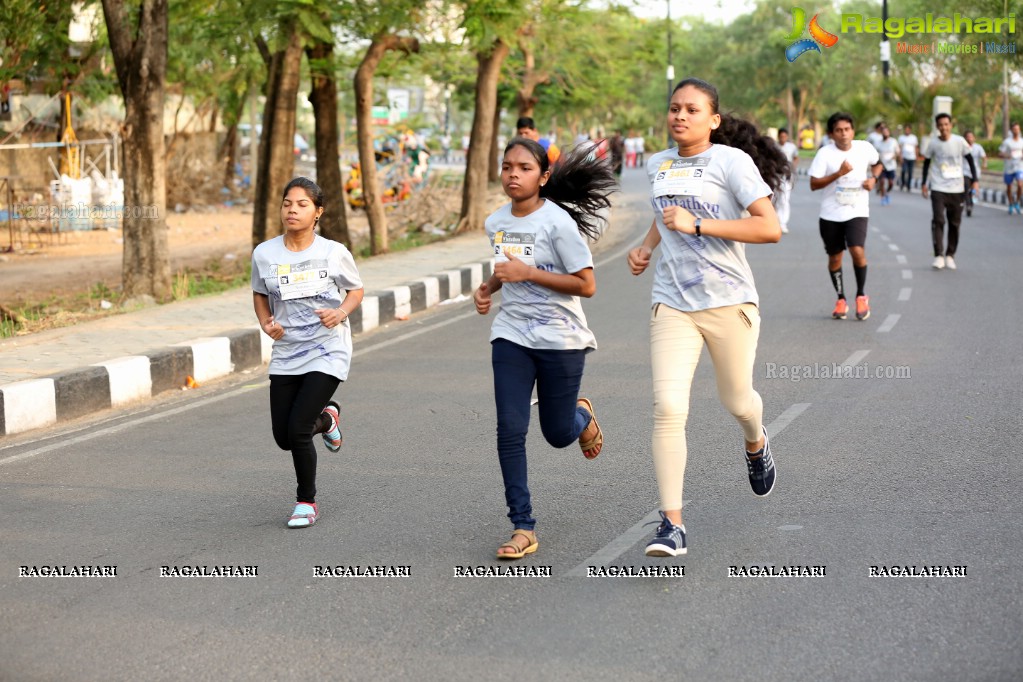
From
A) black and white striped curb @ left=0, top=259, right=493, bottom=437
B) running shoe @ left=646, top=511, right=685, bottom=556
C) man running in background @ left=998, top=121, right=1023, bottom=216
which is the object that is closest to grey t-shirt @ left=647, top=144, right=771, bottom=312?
running shoe @ left=646, top=511, right=685, bottom=556

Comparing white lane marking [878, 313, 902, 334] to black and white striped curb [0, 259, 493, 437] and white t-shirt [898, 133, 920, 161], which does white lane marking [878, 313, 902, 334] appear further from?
white t-shirt [898, 133, 920, 161]

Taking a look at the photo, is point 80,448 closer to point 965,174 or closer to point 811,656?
point 811,656

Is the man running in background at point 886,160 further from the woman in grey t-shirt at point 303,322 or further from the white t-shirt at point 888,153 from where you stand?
the woman in grey t-shirt at point 303,322

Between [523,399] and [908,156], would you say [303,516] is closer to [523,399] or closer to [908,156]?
[523,399]

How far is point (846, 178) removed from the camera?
12.1 meters

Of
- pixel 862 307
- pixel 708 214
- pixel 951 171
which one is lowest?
pixel 862 307

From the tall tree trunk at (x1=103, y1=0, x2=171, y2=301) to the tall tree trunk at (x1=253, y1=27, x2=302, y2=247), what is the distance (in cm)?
397

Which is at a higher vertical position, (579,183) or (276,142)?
(276,142)

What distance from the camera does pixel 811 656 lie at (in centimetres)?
427

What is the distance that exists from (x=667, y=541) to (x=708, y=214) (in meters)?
1.30

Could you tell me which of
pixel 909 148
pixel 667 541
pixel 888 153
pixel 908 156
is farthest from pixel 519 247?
pixel 909 148

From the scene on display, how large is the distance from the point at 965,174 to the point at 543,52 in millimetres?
16594

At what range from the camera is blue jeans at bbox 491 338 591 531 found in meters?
5.39

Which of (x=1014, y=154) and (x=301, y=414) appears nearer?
(x=301, y=414)
